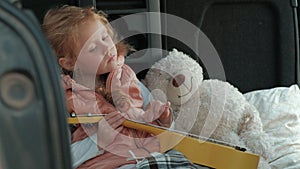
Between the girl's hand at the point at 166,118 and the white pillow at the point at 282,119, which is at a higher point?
the girl's hand at the point at 166,118

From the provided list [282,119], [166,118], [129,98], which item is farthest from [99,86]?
[282,119]

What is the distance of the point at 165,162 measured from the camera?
4.61 feet

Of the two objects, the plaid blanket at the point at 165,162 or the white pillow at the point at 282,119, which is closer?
the plaid blanket at the point at 165,162

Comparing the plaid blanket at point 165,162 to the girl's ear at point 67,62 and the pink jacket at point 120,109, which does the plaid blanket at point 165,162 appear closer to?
the pink jacket at point 120,109

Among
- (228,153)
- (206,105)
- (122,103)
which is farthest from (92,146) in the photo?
(206,105)

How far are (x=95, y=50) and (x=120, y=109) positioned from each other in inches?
7.1

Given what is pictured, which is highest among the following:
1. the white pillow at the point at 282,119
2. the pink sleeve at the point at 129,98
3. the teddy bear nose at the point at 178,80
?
the pink sleeve at the point at 129,98

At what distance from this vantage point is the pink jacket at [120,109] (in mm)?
1502

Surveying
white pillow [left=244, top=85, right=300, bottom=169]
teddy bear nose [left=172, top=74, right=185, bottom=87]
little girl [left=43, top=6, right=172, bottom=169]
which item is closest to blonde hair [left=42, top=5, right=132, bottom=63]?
little girl [left=43, top=6, right=172, bottom=169]

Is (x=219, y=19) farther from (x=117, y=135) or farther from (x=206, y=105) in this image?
(x=117, y=135)

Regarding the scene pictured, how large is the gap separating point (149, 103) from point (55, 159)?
109cm

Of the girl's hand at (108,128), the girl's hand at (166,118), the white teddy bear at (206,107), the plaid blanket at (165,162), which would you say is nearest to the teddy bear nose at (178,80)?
the white teddy bear at (206,107)

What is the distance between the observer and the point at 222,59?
2.40 metres

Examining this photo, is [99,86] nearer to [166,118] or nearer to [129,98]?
[129,98]
